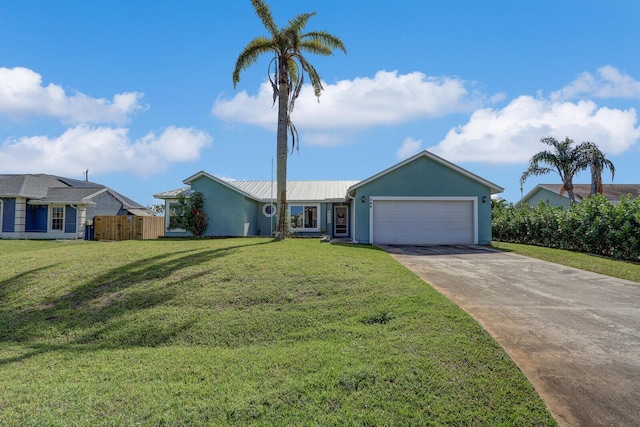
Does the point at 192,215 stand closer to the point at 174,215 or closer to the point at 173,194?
the point at 174,215

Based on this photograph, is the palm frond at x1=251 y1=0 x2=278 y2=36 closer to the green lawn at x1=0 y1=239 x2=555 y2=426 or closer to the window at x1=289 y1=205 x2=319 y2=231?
the green lawn at x1=0 y1=239 x2=555 y2=426

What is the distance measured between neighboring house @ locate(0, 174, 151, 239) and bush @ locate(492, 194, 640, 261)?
89.2ft

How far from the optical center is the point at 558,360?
432 cm

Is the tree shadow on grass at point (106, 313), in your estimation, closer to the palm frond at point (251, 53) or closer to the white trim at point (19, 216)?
the palm frond at point (251, 53)

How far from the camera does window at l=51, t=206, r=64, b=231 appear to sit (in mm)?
24141

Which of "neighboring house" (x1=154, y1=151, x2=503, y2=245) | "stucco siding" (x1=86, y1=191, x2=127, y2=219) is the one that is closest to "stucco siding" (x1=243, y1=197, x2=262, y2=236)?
"neighboring house" (x1=154, y1=151, x2=503, y2=245)

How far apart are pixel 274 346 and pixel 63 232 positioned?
80.9ft

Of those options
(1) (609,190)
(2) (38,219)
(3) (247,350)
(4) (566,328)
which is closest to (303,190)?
(2) (38,219)

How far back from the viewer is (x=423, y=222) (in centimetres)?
1792

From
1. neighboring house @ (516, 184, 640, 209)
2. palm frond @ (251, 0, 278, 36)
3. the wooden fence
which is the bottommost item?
the wooden fence

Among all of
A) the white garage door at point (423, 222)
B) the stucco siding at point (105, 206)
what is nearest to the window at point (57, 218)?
the stucco siding at point (105, 206)

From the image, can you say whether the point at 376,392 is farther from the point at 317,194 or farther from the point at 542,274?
the point at 317,194

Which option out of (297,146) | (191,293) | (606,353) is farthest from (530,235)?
(191,293)

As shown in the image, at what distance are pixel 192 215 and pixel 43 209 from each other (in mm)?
11642
